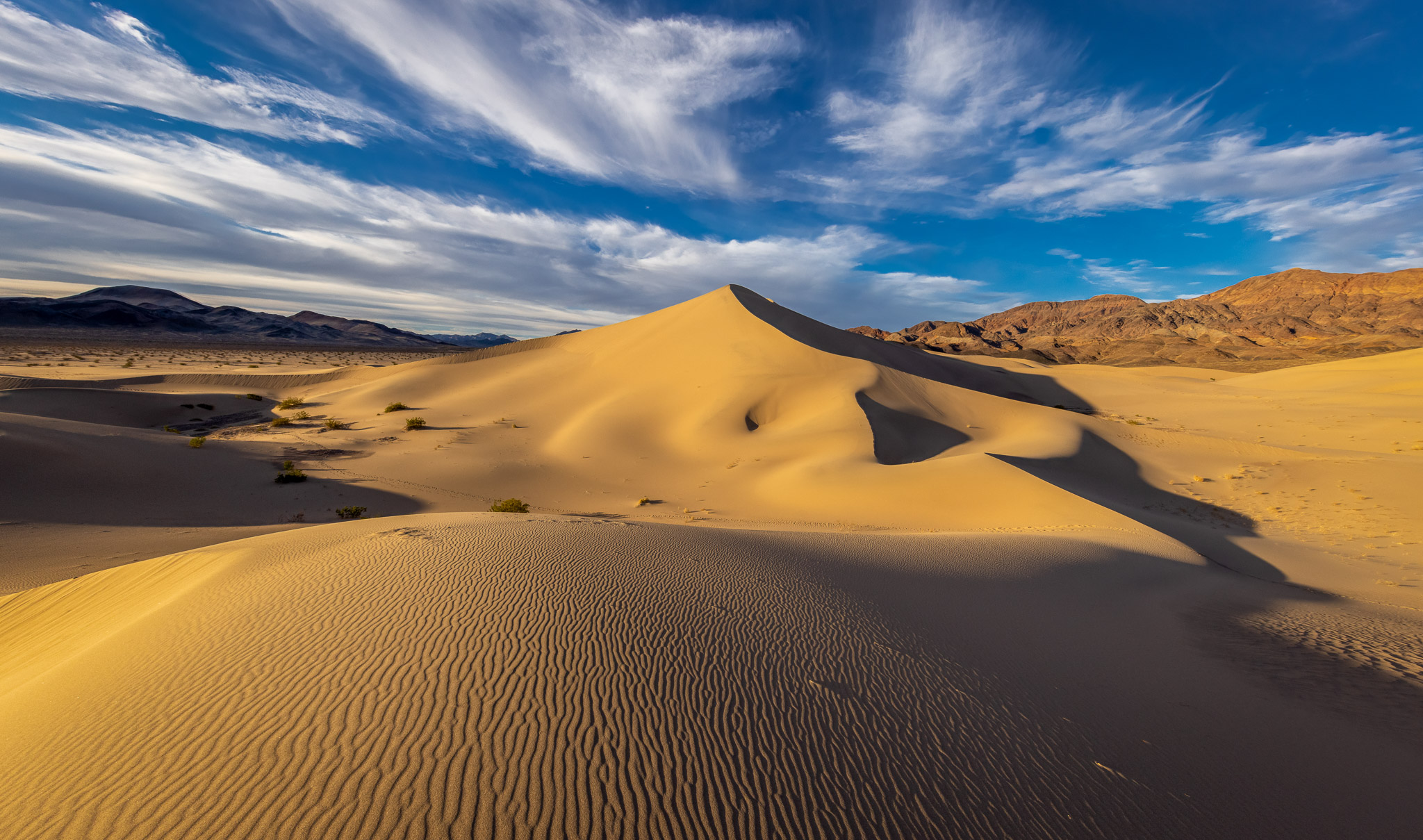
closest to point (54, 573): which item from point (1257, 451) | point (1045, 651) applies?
point (1045, 651)

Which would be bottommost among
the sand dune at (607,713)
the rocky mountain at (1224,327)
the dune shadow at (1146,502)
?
the dune shadow at (1146,502)

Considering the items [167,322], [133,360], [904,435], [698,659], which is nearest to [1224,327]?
[904,435]

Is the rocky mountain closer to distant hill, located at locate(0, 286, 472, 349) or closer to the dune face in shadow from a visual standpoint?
the dune face in shadow

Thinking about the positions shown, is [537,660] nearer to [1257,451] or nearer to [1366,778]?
[1366,778]

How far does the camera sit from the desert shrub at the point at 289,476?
12.5m

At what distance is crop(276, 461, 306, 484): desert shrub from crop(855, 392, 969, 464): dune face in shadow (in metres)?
15.4

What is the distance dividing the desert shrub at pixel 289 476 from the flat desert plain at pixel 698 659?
29cm

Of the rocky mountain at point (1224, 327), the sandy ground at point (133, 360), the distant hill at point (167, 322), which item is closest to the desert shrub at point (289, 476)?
the sandy ground at point (133, 360)

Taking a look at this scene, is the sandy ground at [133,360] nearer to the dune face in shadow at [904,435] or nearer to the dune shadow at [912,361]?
the dune shadow at [912,361]

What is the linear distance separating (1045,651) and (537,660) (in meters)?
4.48

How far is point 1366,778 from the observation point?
3.59 meters

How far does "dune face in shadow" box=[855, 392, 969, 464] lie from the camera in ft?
58.4

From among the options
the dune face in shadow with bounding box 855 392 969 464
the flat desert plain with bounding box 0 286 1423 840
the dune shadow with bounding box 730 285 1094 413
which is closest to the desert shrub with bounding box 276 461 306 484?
the flat desert plain with bounding box 0 286 1423 840

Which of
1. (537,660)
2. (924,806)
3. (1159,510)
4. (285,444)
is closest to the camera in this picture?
(924,806)
